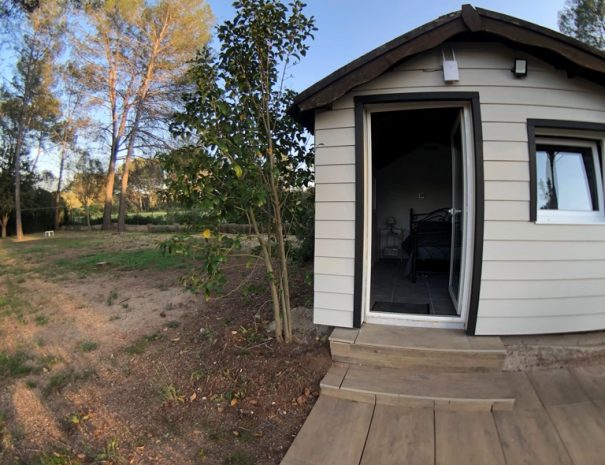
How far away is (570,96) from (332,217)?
2.15 m

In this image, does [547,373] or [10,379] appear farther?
[10,379]

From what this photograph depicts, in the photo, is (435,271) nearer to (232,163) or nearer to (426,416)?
(426,416)

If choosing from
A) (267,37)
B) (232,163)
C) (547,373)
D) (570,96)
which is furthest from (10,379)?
(570,96)

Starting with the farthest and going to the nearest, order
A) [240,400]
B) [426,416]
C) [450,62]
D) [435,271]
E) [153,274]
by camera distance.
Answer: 1. [153,274]
2. [435,271]
3. [450,62]
4. [240,400]
5. [426,416]

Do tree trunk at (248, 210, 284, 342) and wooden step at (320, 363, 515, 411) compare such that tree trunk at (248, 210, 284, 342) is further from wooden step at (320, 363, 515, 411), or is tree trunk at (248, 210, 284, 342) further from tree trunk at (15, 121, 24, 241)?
tree trunk at (15, 121, 24, 241)

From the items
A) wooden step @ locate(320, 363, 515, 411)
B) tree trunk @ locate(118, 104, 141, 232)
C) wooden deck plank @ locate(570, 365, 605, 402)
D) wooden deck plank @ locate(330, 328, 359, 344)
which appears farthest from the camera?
tree trunk @ locate(118, 104, 141, 232)

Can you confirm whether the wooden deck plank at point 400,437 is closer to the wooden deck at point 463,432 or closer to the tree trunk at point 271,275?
the wooden deck at point 463,432

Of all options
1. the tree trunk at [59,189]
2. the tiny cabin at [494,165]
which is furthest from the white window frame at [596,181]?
the tree trunk at [59,189]

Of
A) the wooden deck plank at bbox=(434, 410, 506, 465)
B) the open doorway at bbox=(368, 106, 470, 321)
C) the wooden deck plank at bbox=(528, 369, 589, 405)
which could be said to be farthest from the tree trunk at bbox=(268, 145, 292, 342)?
the wooden deck plank at bbox=(528, 369, 589, 405)

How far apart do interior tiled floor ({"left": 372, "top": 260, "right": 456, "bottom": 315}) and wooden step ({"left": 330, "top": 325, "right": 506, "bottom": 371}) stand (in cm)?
64

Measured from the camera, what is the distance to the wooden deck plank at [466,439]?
199 centimetres

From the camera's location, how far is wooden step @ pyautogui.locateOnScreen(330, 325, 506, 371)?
2.77 meters

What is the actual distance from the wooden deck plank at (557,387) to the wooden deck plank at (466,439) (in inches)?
20.8

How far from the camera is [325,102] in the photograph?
2.93 metres
